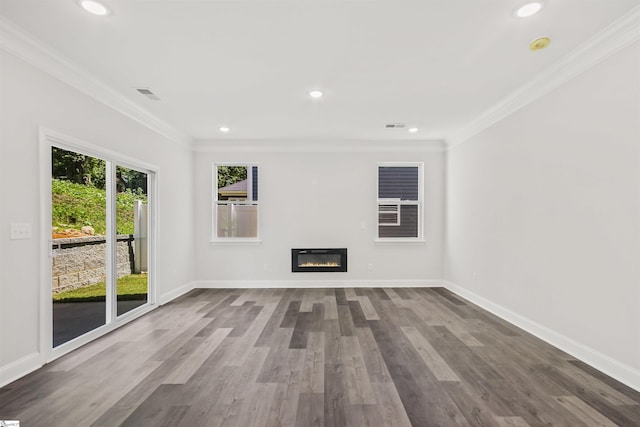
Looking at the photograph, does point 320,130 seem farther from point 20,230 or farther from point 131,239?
point 20,230

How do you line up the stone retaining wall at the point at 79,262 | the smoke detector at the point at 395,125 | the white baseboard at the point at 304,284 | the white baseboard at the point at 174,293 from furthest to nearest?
the white baseboard at the point at 304,284 → the smoke detector at the point at 395,125 → the white baseboard at the point at 174,293 → the stone retaining wall at the point at 79,262

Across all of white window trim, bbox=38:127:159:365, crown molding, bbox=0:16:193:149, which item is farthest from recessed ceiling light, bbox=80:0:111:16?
white window trim, bbox=38:127:159:365

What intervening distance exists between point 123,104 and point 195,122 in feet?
3.49

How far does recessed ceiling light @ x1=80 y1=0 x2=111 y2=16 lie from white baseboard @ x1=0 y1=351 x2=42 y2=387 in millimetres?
2630

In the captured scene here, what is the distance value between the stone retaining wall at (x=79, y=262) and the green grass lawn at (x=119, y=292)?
6 centimetres

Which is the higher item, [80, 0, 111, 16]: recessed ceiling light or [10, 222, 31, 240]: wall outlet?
[80, 0, 111, 16]: recessed ceiling light

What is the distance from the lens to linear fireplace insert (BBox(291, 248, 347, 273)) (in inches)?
225

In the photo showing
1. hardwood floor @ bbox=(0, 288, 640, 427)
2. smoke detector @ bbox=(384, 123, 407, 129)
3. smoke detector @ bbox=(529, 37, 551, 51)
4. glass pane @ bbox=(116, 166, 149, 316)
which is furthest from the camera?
smoke detector @ bbox=(384, 123, 407, 129)

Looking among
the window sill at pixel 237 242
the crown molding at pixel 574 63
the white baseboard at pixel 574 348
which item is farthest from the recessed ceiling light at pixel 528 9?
the window sill at pixel 237 242

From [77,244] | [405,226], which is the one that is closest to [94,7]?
[77,244]

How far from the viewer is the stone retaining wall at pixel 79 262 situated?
285 centimetres

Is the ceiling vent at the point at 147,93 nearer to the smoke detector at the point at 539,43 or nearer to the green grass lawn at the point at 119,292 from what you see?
the green grass lawn at the point at 119,292

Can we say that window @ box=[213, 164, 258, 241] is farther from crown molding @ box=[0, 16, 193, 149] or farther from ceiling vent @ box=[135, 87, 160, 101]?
ceiling vent @ box=[135, 87, 160, 101]

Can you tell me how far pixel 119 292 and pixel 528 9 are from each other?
474 cm
